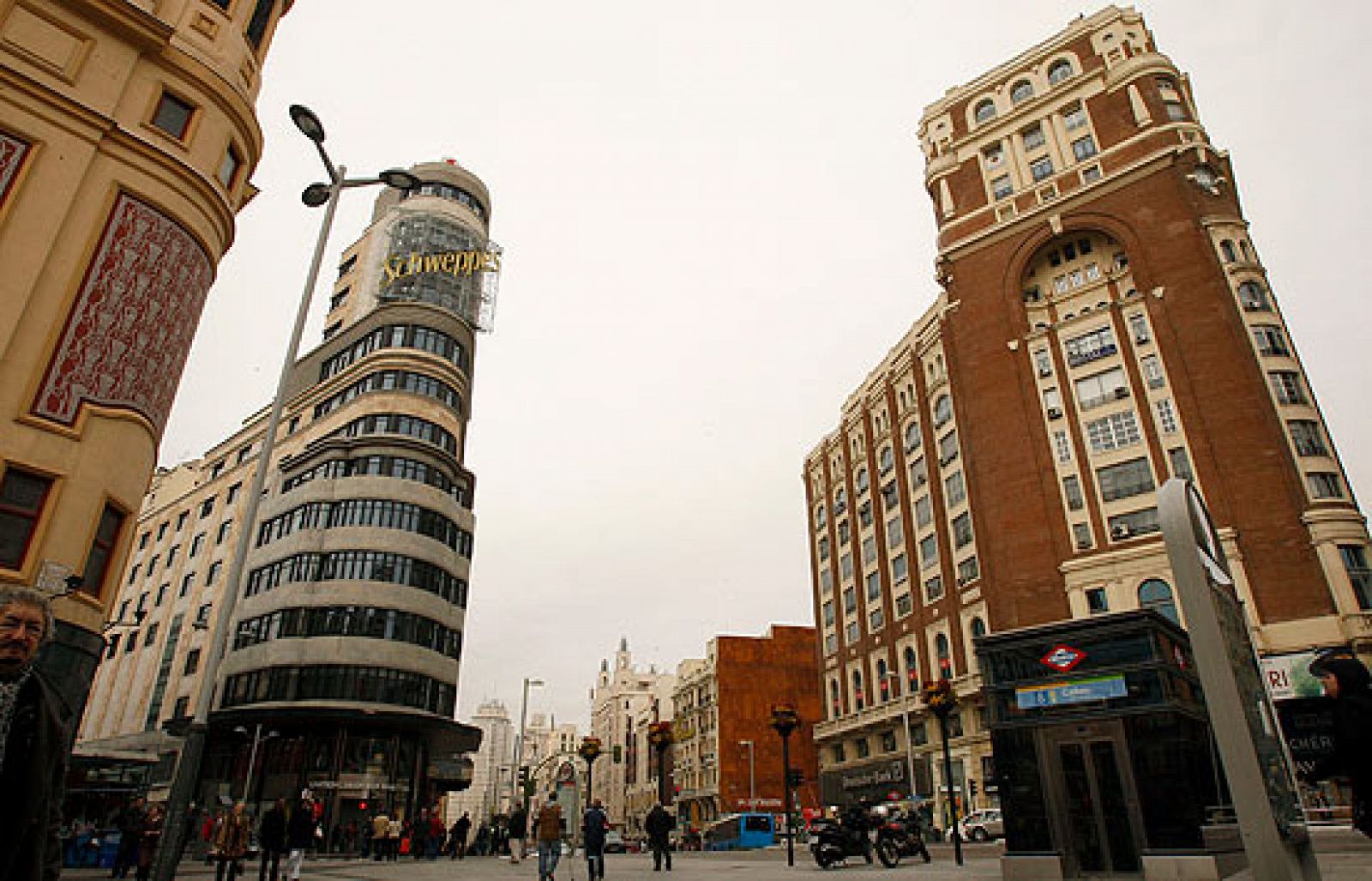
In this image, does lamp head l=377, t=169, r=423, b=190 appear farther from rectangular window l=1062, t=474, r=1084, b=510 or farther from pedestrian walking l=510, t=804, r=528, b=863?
rectangular window l=1062, t=474, r=1084, b=510

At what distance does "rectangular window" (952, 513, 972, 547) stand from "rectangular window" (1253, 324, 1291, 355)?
1676 centimetres

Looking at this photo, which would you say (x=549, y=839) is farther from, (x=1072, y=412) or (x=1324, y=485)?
(x=1324, y=485)

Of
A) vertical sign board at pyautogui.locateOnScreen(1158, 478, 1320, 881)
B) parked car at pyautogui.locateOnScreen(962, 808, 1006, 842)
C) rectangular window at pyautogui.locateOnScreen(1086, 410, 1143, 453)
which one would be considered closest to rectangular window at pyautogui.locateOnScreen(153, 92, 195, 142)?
vertical sign board at pyautogui.locateOnScreen(1158, 478, 1320, 881)

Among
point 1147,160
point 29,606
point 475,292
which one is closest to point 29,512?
point 29,606

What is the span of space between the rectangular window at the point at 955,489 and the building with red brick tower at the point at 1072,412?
16 centimetres

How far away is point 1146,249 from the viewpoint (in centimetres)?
4175

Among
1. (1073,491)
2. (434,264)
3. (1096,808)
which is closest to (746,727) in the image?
(1073,491)

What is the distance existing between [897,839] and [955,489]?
3071 cm

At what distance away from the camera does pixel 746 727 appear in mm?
74438

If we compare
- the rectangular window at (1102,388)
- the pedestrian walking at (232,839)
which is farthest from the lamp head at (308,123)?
the rectangular window at (1102,388)

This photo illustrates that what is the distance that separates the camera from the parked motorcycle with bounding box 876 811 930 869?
1911 centimetres

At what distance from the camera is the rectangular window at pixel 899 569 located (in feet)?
169

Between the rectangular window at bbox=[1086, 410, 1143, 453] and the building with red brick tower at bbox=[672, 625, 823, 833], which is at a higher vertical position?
the rectangular window at bbox=[1086, 410, 1143, 453]

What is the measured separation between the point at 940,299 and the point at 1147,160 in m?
14.0
